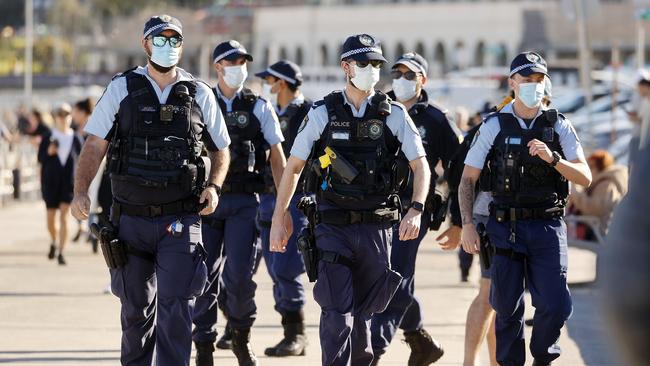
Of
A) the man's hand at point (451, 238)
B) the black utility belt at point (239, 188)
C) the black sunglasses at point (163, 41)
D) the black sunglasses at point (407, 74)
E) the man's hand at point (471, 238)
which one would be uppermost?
the black sunglasses at point (163, 41)

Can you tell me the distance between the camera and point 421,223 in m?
8.94

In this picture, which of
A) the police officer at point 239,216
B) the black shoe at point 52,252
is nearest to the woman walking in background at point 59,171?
the black shoe at point 52,252

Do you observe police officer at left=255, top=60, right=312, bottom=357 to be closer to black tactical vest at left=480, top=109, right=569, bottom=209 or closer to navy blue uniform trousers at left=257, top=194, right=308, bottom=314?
navy blue uniform trousers at left=257, top=194, right=308, bottom=314

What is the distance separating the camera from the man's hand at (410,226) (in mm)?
7422

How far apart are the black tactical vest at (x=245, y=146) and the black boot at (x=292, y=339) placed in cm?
117

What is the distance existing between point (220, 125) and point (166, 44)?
0.49 meters

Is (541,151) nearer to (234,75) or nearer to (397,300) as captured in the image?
(397,300)

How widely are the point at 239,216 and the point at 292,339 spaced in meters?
1.29

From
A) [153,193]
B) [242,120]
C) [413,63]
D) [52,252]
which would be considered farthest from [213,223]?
[52,252]

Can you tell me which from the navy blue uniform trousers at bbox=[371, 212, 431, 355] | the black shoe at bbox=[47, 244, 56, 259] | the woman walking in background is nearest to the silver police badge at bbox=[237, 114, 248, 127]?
the navy blue uniform trousers at bbox=[371, 212, 431, 355]

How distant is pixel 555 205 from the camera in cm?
775

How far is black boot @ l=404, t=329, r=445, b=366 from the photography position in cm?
895

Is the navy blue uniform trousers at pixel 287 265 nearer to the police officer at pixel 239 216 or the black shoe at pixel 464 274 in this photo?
the police officer at pixel 239 216

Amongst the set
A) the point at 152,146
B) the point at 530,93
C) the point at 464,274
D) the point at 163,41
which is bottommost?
the point at 464,274
